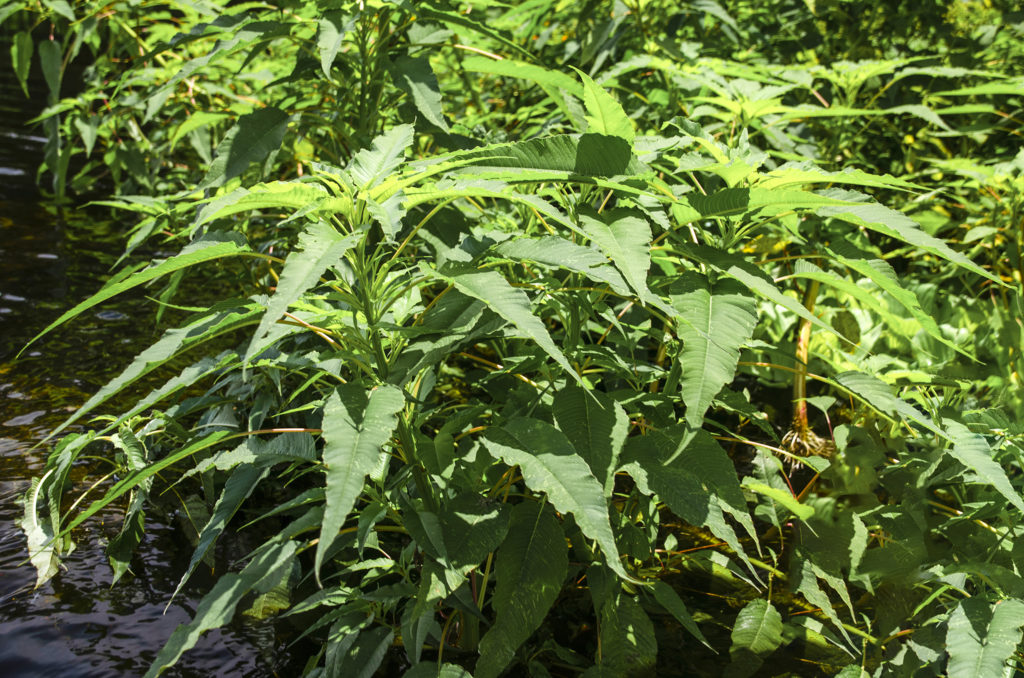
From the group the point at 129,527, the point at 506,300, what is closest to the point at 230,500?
the point at 129,527

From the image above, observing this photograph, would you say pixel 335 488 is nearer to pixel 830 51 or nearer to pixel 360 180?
pixel 360 180

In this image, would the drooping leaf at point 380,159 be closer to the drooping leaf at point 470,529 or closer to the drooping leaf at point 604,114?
the drooping leaf at point 604,114

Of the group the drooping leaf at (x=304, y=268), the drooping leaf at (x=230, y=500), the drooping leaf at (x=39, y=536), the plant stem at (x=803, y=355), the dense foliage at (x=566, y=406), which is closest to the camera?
the drooping leaf at (x=304, y=268)

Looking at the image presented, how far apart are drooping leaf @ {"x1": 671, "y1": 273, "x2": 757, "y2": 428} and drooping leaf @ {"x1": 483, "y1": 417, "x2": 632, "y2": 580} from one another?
0.20 meters

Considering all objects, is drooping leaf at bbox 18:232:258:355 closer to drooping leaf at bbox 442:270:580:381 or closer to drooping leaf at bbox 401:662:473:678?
drooping leaf at bbox 442:270:580:381

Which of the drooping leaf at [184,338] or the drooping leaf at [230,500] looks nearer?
the drooping leaf at [184,338]

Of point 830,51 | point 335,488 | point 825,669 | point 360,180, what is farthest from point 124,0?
point 825,669

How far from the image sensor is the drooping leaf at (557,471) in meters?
1.19

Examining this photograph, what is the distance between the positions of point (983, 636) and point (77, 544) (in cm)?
212

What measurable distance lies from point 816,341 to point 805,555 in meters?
1.03

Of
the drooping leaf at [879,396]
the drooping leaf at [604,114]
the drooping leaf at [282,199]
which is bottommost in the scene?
the drooping leaf at [879,396]

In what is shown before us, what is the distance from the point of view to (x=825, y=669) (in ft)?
6.01

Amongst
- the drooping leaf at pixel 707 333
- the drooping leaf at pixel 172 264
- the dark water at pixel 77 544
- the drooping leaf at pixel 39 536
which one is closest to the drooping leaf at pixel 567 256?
the drooping leaf at pixel 707 333

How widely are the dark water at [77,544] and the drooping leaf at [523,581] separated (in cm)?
64
